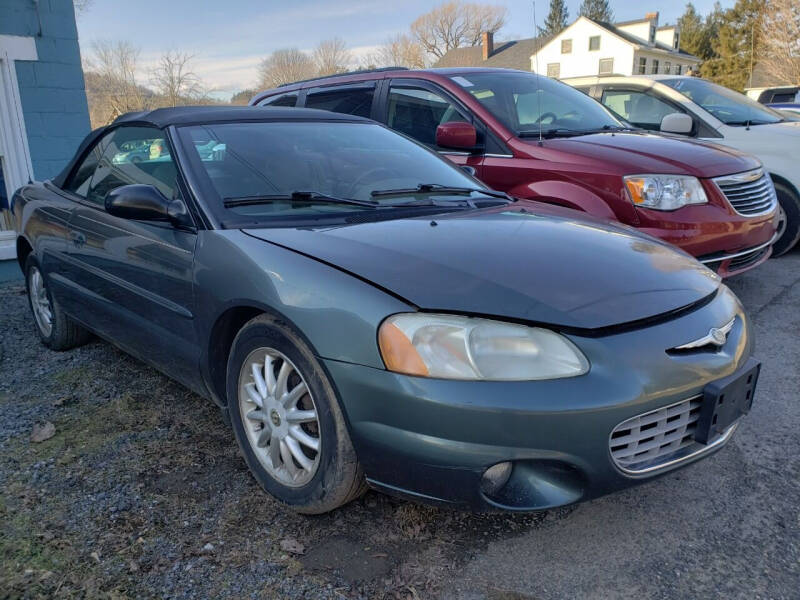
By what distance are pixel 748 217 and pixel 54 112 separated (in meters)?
6.40

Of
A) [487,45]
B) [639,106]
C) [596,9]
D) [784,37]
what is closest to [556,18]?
[596,9]

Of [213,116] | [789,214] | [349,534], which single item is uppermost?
[213,116]

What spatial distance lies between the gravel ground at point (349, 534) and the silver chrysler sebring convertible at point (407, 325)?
9.0 inches

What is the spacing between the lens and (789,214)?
6.03m

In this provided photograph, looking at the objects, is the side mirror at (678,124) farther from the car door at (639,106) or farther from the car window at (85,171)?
the car window at (85,171)

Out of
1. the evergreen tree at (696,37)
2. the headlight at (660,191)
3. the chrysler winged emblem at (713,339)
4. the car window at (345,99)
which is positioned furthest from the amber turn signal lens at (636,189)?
the evergreen tree at (696,37)

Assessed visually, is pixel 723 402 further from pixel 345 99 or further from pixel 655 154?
pixel 345 99

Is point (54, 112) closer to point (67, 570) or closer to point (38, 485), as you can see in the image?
point (38, 485)

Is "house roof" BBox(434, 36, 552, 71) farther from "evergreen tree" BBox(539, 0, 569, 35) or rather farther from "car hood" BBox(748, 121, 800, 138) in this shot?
"car hood" BBox(748, 121, 800, 138)

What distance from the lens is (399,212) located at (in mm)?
2791

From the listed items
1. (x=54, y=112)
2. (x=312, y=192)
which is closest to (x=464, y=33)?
(x=54, y=112)

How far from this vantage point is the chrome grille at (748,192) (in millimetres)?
4316

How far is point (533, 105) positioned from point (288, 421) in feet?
12.1

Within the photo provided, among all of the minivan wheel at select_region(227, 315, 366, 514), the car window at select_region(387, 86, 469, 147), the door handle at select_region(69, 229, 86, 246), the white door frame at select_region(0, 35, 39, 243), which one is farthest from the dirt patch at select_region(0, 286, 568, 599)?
the white door frame at select_region(0, 35, 39, 243)
